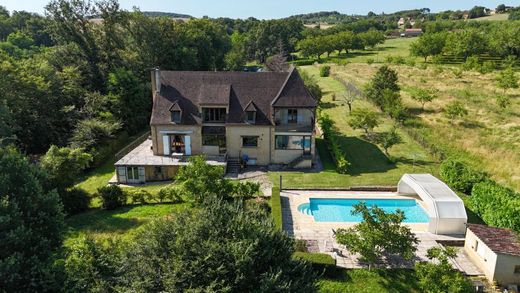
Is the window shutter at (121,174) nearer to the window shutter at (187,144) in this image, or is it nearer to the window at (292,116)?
the window shutter at (187,144)

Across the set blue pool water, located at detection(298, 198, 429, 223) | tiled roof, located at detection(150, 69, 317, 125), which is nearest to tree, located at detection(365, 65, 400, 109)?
tiled roof, located at detection(150, 69, 317, 125)

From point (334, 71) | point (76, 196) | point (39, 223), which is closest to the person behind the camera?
point (39, 223)

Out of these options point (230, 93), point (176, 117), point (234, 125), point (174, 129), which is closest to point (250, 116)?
point (234, 125)

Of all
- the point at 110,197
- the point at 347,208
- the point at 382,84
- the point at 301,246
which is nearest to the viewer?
the point at 301,246

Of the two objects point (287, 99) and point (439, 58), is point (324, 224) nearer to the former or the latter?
point (287, 99)

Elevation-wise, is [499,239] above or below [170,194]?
above

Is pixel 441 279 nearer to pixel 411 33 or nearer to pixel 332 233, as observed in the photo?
pixel 332 233

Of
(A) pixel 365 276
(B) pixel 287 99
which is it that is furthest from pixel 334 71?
(A) pixel 365 276
